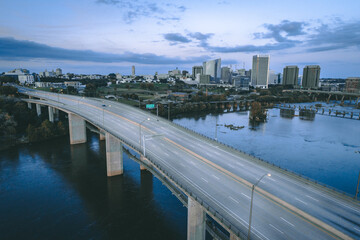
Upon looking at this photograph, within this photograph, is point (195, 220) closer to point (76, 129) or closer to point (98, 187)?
point (98, 187)

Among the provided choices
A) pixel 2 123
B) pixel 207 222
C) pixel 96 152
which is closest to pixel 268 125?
pixel 96 152

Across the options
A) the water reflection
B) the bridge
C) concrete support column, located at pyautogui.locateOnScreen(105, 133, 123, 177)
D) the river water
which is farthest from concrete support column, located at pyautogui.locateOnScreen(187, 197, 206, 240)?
concrete support column, located at pyautogui.locateOnScreen(105, 133, 123, 177)

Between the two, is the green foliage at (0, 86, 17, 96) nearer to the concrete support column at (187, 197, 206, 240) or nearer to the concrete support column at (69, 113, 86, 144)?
the concrete support column at (69, 113, 86, 144)

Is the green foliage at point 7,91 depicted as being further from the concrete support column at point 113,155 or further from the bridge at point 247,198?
the bridge at point 247,198

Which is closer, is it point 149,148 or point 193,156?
point 193,156

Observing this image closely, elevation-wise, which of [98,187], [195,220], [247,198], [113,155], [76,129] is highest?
[247,198]

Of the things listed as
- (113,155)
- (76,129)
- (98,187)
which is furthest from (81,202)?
(76,129)

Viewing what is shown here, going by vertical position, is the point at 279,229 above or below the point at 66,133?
above

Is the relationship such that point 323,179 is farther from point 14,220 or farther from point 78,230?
point 14,220
